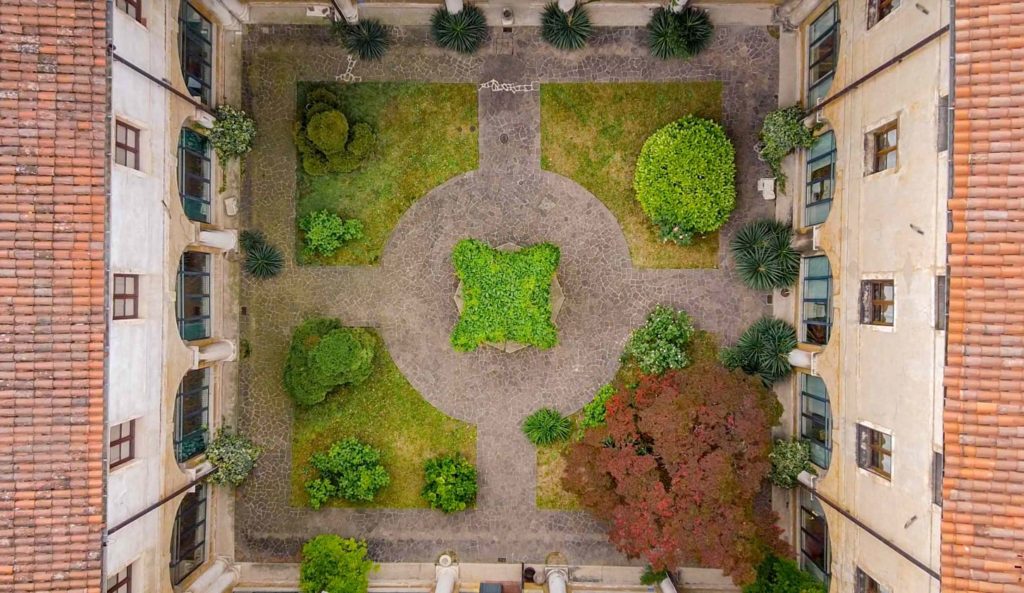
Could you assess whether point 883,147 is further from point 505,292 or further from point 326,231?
point 326,231

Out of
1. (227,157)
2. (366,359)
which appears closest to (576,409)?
(366,359)

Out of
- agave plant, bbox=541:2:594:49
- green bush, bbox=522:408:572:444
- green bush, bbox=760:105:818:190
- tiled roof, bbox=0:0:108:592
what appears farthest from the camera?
green bush, bbox=522:408:572:444

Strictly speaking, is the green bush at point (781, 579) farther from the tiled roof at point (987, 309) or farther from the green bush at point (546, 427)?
the green bush at point (546, 427)

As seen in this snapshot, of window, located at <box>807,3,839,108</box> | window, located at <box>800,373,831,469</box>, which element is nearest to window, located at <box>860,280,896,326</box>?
window, located at <box>800,373,831,469</box>

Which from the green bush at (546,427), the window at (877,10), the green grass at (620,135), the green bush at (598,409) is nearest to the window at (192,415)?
the green bush at (546,427)

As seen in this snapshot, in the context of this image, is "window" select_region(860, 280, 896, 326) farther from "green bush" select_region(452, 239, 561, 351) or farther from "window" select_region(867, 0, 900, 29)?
"green bush" select_region(452, 239, 561, 351)
